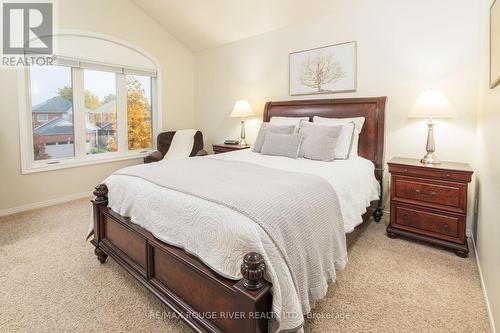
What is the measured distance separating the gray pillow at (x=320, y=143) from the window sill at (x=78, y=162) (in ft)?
9.91

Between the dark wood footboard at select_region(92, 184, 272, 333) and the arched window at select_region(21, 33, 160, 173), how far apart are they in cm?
222

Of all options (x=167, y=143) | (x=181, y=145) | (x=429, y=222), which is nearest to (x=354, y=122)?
(x=429, y=222)

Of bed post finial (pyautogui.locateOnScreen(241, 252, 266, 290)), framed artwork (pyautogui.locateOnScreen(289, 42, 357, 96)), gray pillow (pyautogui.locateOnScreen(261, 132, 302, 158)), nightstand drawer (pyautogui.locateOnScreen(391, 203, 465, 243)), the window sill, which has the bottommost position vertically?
nightstand drawer (pyautogui.locateOnScreen(391, 203, 465, 243))

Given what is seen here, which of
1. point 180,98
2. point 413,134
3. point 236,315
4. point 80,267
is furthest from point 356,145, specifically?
point 180,98

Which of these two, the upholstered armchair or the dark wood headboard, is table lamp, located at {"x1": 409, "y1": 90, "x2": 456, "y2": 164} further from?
the upholstered armchair

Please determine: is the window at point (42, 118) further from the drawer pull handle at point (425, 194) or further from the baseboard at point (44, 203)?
the drawer pull handle at point (425, 194)

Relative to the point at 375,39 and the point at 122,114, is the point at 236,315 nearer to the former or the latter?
the point at 375,39

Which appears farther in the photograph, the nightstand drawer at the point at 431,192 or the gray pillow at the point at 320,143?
the gray pillow at the point at 320,143

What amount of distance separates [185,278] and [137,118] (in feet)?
12.5

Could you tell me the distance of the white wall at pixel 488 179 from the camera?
1.58 m

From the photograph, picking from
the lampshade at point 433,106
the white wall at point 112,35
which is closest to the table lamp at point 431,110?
the lampshade at point 433,106

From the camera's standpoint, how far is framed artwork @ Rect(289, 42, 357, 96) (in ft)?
11.0

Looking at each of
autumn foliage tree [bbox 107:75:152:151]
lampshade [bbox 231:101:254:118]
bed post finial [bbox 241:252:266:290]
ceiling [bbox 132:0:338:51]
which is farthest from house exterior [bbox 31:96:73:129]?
bed post finial [bbox 241:252:266:290]

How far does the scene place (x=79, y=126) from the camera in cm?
399
